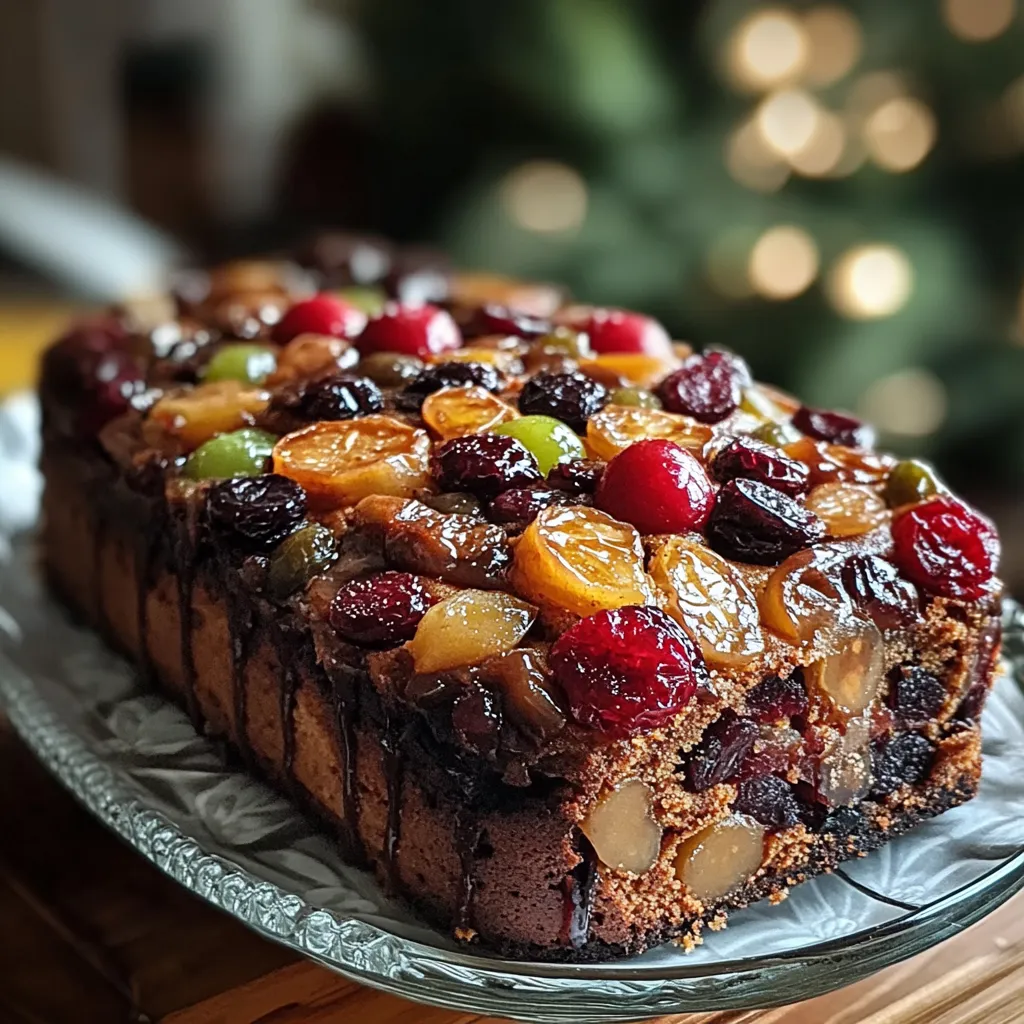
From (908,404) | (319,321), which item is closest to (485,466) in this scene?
(319,321)

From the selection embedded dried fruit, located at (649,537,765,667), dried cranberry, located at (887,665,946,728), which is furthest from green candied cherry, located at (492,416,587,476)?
dried cranberry, located at (887,665,946,728)

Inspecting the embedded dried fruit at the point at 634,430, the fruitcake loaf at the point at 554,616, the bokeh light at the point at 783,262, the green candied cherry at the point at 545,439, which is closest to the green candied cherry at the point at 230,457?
the fruitcake loaf at the point at 554,616

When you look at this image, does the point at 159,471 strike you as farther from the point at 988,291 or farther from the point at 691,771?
the point at 988,291

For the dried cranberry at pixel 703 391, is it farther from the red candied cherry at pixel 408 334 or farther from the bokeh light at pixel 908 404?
the bokeh light at pixel 908 404

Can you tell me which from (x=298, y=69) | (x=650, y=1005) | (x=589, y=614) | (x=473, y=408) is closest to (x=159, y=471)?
(x=473, y=408)

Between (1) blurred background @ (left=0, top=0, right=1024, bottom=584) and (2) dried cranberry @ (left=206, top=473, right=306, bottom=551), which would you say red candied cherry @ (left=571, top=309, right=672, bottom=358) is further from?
(1) blurred background @ (left=0, top=0, right=1024, bottom=584)

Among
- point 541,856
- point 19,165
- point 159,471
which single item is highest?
point 159,471
